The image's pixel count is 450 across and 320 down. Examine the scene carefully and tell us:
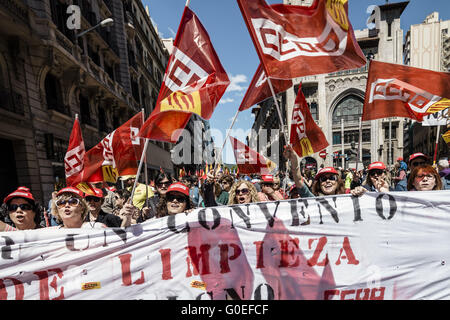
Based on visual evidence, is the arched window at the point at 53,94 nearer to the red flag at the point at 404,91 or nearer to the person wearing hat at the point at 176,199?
the person wearing hat at the point at 176,199

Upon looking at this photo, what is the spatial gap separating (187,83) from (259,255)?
2.09 metres

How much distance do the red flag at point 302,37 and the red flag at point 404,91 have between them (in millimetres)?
862

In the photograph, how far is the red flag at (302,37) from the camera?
263cm

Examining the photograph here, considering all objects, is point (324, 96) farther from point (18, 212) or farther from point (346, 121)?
point (18, 212)

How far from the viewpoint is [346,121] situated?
102 feet

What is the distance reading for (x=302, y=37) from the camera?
2.75 metres

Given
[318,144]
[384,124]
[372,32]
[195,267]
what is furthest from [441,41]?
[195,267]

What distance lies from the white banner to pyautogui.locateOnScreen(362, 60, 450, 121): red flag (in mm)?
1545

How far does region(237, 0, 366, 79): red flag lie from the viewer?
2631 mm

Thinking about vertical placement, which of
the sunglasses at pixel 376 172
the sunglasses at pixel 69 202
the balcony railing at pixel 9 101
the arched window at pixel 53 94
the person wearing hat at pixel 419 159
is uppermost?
the arched window at pixel 53 94

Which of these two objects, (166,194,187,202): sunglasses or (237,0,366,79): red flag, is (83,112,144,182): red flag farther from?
(237,0,366,79): red flag

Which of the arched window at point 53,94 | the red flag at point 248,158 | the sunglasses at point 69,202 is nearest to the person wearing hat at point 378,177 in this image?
the red flag at point 248,158

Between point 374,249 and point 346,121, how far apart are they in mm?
32430

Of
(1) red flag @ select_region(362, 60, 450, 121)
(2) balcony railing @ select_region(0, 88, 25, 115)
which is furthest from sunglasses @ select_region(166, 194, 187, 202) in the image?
(2) balcony railing @ select_region(0, 88, 25, 115)
